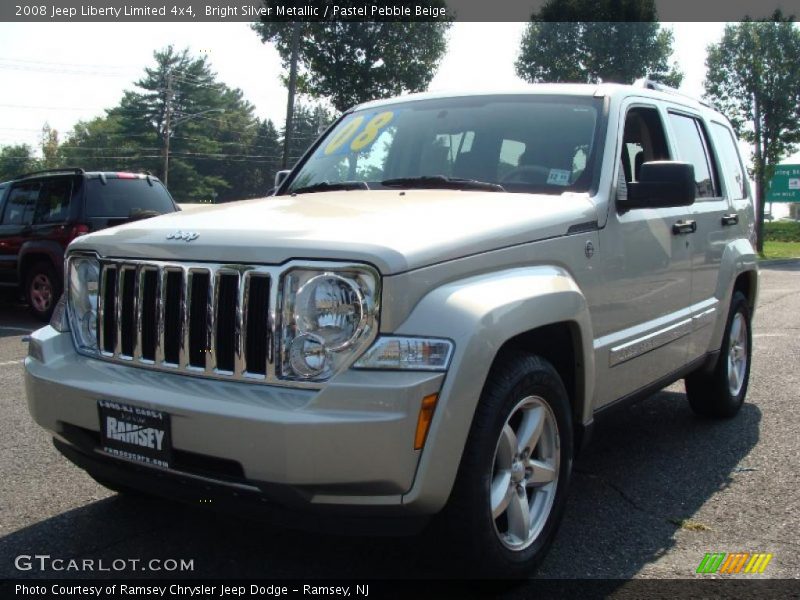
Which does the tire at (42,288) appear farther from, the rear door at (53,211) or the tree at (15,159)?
the tree at (15,159)

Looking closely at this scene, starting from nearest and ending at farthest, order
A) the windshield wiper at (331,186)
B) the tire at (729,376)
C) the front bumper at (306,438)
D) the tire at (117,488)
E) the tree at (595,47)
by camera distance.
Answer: the front bumper at (306,438) → the tire at (117,488) → the windshield wiper at (331,186) → the tire at (729,376) → the tree at (595,47)

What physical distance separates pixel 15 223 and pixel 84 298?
8.99 metres

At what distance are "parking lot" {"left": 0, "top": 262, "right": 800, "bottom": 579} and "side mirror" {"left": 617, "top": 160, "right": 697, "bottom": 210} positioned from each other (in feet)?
4.67

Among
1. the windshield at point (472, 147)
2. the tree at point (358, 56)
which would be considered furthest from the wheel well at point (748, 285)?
the tree at point (358, 56)

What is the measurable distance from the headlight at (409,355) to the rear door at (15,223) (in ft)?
32.1

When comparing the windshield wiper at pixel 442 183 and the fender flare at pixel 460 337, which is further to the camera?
the windshield wiper at pixel 442 183

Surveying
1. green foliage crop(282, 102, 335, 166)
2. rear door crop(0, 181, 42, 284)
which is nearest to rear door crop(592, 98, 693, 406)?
rear door crop(0, 181, 42, 284)

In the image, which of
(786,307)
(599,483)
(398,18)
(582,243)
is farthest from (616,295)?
(398,18)

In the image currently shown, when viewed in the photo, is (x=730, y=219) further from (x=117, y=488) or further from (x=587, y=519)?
(x=117, y=488)

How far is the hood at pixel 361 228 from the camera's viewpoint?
104 inches

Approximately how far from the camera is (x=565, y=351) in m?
3.37

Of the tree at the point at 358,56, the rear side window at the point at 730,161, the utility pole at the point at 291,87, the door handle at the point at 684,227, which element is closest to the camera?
the door handle at the point at 684,227

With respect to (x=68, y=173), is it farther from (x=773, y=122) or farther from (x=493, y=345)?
(x=773, y=122)

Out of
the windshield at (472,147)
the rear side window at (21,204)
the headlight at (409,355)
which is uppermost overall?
the windshield at (472,147)
